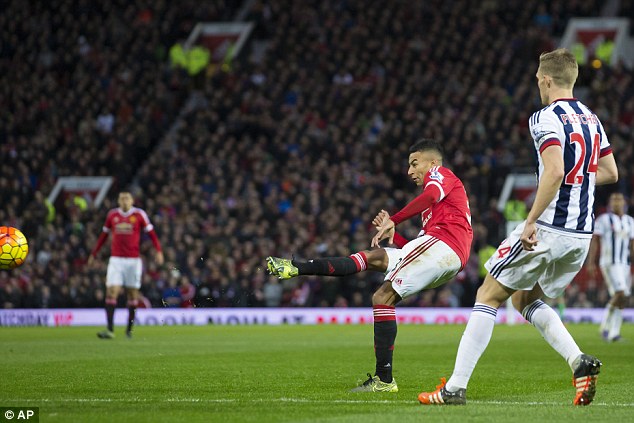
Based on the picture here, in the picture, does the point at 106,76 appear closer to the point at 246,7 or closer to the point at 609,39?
the point at 246,7

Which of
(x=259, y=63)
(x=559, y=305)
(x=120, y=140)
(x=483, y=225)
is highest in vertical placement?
(x=259, y=63)

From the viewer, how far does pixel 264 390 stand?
925 cm

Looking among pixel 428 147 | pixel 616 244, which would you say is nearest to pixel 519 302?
pixel 428 147

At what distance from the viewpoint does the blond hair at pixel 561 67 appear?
7.86 metres

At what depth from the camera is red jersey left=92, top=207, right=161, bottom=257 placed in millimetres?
19047

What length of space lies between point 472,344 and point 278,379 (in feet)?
9.95

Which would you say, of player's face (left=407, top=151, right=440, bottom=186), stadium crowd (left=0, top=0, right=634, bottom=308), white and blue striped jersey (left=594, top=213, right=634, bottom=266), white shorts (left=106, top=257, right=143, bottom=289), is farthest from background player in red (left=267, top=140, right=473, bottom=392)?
stadium crowd (left=0, top=0, right=634, bottom=308)

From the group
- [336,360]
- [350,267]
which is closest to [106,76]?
[336,360]

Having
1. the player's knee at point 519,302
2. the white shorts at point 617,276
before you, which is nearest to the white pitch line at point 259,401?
the player's knee at point 519,302

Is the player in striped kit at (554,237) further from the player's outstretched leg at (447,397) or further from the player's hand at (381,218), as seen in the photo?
the player's hand at (381,218)

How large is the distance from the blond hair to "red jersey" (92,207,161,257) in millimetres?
12000

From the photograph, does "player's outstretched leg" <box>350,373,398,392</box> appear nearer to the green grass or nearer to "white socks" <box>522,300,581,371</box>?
the green grass

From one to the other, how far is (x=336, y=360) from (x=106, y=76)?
22.4 meters

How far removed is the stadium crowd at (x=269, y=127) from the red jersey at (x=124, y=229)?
4.20 metres
